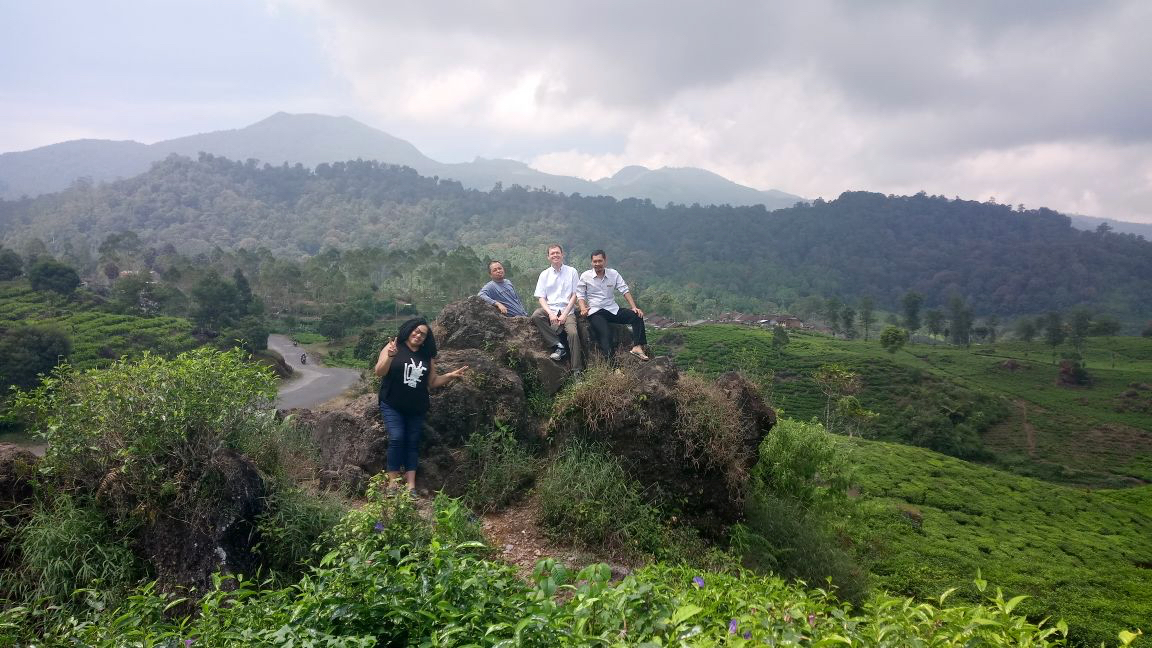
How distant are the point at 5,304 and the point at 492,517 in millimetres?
49980

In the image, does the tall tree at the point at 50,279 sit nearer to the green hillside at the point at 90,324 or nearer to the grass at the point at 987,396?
the green hillside at the point at 90,324

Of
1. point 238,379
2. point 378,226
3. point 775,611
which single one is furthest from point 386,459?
point 378,226

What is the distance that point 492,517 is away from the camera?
5.91m

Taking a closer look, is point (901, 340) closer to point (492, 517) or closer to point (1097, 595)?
point (1097, 595)

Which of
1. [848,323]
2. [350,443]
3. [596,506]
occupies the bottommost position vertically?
[848,323]

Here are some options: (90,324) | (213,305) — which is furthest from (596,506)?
(213,305)

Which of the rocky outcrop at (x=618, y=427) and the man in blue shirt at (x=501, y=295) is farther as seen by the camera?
the man in blue shirt at (x=501, y=295)

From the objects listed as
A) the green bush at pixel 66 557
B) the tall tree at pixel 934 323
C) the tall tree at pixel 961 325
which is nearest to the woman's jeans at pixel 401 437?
the green bush at pixel 66 557

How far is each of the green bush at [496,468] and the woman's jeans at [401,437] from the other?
0.69 meters

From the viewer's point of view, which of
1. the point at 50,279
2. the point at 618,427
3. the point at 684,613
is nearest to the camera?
the point at 684,613

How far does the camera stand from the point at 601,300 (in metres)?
7.92

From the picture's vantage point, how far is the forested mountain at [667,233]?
334ft

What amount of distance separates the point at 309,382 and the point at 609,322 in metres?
34.0

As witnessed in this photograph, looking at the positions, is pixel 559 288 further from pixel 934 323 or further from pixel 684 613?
pixel 934 323
